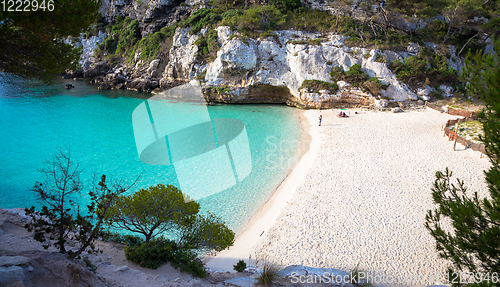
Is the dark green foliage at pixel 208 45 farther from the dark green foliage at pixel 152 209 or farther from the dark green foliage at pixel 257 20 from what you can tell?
the dark green foliage at pixel 152 209

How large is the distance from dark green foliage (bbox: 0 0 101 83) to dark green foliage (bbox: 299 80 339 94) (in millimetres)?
Result: 24282

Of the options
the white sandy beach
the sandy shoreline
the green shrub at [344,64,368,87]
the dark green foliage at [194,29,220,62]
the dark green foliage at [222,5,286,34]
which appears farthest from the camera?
the dark green foliage at [194,29,220,62]

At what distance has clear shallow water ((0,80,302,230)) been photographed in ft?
40.4

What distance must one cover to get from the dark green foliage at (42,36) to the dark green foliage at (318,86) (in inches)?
956

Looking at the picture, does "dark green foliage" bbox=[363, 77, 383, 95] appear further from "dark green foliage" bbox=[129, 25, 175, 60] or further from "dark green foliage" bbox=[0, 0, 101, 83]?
"dark green foliage" bbox=[129, 25, 175, 60]

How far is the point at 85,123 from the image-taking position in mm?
23031

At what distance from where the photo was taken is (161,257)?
6.58 meters

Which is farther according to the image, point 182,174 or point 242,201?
point 182,174

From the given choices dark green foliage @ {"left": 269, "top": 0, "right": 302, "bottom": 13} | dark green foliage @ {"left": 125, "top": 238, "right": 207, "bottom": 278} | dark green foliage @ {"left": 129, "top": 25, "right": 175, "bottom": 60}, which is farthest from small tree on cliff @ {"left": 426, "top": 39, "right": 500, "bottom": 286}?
dark green foliage @ {"left": 129, "top": 25, "right": 175, "bottom": 60}

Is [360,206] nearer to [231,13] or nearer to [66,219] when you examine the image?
[66,219]

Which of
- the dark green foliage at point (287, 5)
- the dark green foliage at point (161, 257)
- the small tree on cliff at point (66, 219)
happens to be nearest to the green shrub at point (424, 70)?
the dark green foliage at point (287, 5)

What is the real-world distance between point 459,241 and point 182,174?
42.5 feet

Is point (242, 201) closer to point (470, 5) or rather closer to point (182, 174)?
point (182, 174)

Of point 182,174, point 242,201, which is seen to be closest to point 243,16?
point 182,174
